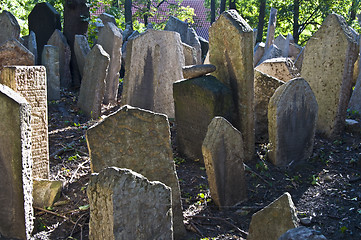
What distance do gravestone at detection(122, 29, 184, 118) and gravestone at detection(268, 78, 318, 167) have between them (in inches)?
104

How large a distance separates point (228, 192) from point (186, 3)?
3046 centimetres

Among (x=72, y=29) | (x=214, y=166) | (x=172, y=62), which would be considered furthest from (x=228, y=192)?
(x=72, y=29)

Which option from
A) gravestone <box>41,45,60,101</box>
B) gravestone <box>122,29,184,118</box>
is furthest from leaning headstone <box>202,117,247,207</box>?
gravestone <box>41,45,60,101</box>

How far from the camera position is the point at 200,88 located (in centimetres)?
567

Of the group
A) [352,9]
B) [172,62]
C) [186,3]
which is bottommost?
[172,62]

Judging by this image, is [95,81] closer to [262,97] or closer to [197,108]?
[197,108]

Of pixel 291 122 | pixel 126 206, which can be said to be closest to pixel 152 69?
pixel 291 122

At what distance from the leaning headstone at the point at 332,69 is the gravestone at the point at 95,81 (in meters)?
3.31

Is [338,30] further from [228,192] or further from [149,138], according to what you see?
[149,138]

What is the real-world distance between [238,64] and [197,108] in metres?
0.76

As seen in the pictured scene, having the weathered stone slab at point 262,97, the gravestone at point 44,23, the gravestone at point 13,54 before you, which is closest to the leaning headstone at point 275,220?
the weathered stone slab at point 262,97

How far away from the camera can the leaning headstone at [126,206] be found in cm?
260

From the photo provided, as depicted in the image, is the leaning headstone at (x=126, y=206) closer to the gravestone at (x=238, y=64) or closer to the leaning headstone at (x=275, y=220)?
the leaning headstone at (x=275, y=220)

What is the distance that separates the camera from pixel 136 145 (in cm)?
379
